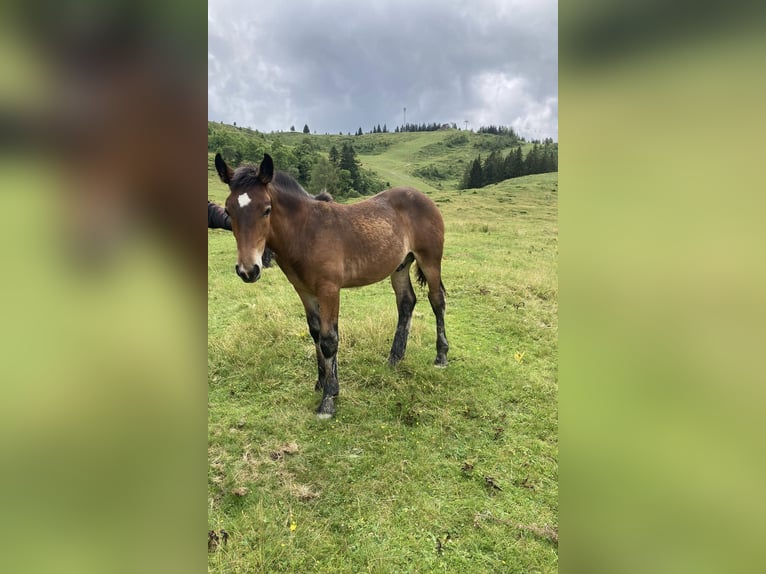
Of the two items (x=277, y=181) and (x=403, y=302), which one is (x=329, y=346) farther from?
(x=277, y=181)

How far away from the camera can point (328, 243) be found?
13.6 feet

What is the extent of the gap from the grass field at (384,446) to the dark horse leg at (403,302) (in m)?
0.27

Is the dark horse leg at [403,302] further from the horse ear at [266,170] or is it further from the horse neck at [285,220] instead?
the horse ear at [266,170]

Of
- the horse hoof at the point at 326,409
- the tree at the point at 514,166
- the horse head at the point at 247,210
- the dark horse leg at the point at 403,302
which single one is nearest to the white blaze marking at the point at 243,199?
the horse head at the point at 247,210

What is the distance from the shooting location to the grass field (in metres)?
2.57

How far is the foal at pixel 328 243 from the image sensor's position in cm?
317

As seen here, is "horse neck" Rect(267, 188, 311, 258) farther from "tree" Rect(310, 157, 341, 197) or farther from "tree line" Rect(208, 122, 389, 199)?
"tree" Rect(310, 157, 341, 197)
